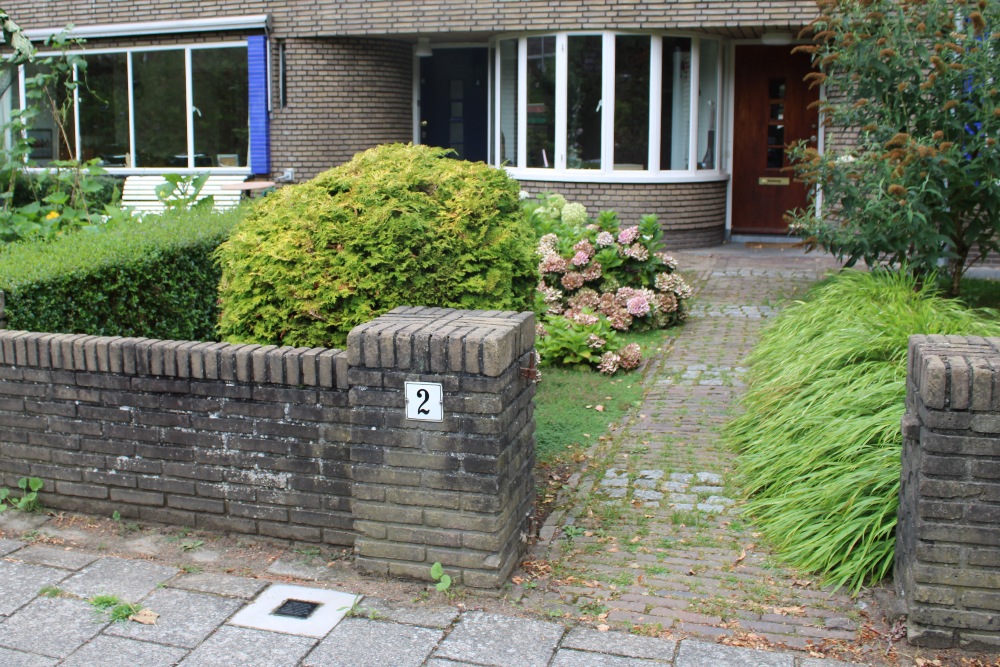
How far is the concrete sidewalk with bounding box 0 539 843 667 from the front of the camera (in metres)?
3.73

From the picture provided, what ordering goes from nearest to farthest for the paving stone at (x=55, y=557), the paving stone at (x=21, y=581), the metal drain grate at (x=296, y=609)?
the metal drain grate at (x=296, y=609) → the paving stone at (x=21, y=581) → the paving stone at (x=55, y=557)

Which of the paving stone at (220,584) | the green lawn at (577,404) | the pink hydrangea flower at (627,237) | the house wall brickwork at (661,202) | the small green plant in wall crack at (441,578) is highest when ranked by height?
the house wall brickwork at (661,202)

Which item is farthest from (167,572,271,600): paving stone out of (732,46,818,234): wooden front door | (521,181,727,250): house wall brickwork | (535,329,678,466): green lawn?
(732,46,818,234): wooden front door

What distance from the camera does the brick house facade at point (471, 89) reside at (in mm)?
13555

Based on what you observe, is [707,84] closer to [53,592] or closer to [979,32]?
[979,32]

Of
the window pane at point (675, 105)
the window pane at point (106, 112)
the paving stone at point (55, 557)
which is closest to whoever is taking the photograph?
the paving stone at point (55, 557)

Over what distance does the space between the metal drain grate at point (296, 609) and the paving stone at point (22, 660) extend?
0.83m

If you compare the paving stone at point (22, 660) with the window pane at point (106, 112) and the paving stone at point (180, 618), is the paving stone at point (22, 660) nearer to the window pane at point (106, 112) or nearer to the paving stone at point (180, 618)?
the paving stone at point (180, 618)

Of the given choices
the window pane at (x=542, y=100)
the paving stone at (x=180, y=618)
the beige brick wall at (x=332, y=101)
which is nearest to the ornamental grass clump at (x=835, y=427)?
the paving stone at (x=180, y=618)

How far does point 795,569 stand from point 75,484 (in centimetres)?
343

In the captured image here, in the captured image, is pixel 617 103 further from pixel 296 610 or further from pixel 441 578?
pixel 296 610

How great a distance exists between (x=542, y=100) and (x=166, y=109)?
6.36 m

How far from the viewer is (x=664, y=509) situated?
511cm

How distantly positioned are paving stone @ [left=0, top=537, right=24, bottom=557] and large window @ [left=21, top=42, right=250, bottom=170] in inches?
466
